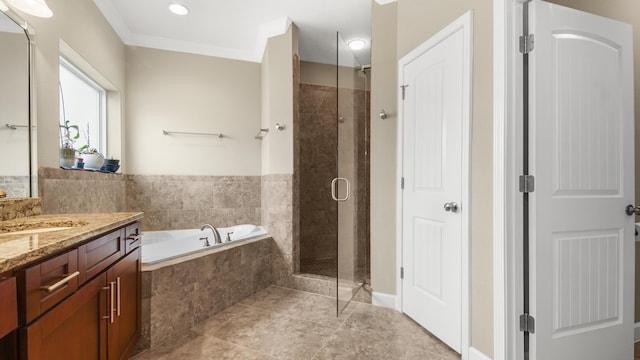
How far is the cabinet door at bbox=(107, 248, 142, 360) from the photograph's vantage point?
1.34m

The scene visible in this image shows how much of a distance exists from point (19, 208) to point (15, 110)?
0.55 meters

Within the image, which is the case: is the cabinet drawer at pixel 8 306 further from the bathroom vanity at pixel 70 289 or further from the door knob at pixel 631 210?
the door knob at pixel 631 210

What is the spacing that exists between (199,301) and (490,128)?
2292mm

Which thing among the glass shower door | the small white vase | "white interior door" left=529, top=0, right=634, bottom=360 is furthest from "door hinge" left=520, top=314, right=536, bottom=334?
the small white vase

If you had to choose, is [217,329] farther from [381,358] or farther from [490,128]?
[490,128]

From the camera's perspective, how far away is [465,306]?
174 centimetres

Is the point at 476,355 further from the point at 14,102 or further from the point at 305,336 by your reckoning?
the point at 14,102

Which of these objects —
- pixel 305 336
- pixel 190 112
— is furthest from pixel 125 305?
pixel 190 112

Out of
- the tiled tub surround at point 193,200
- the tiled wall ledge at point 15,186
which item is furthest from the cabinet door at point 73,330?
the tiled tub surround at point 193,200

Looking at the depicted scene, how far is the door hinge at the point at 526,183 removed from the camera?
4.95ft

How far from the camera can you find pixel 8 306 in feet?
2.33

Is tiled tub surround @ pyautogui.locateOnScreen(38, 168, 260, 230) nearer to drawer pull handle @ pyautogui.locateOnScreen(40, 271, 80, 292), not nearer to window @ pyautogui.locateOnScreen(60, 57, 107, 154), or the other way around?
window @ pyautogui.locateOnScreen(60, 57, 107, 154)

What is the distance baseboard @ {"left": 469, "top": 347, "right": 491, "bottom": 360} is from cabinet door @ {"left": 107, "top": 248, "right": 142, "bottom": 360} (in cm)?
188

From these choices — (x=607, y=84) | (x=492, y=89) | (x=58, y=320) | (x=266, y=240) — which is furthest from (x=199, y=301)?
(x=607, y=84)
